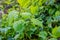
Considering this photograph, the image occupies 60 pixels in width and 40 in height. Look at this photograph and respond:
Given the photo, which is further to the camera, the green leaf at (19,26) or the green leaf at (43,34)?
the green leaf at (43,34)

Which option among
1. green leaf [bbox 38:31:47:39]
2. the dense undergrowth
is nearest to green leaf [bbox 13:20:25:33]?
the dense undergrowth

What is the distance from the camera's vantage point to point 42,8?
2.11 meters

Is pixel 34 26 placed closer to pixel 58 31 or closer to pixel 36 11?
pixel 58 31

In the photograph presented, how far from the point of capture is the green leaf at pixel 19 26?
59.4 inches

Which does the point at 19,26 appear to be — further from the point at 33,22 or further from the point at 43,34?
the point at 43,34

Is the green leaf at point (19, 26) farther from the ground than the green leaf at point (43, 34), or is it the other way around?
the green leaf at point (19, 26)

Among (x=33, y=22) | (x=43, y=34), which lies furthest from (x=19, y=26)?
(x=43, y=34)

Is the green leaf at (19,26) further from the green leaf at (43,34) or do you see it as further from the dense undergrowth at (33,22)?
the green leaf at (43,34)

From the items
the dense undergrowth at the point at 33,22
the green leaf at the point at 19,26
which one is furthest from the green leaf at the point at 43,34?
the green leaf at the point at 19,26

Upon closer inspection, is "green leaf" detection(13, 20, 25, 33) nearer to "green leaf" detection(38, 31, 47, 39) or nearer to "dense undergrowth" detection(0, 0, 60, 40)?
"dense undergrowth" detection(0, 0, 60, 40)

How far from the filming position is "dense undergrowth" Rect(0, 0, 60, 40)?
1.57 metres

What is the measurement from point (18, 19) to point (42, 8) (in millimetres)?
568

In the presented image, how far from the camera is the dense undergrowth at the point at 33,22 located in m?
1.57

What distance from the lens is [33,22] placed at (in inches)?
61.3
